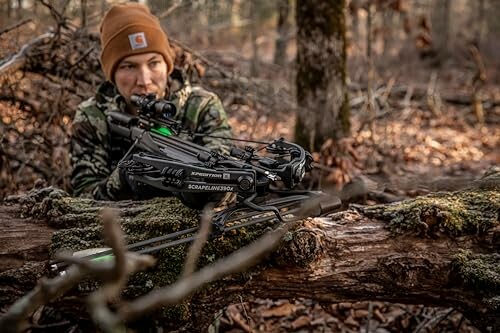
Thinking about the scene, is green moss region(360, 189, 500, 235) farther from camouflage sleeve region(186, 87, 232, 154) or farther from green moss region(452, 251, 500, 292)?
camouflage sleeve region(186, 87, 232, 154)

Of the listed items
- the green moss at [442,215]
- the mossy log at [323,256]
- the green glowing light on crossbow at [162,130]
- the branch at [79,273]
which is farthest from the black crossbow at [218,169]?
the branch at [79,273]

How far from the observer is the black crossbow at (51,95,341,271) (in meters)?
2.21

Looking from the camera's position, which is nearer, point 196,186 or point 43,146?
point 196,186

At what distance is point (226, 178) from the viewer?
219 cm

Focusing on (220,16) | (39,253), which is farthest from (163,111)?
(220,16)

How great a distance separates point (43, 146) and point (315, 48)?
2.95 meters

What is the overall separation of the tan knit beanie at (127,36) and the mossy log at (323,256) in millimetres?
1212

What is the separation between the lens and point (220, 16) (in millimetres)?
21219

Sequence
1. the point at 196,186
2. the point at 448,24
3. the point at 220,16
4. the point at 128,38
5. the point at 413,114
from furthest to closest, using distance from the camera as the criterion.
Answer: the point at 220,16, the point at 448,24, the point at 413,114, the point at 128,38, the point at 196,186

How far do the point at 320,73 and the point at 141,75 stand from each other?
2.39 m

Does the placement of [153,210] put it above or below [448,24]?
below

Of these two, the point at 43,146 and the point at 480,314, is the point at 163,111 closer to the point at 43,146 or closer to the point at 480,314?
the point at 480,314

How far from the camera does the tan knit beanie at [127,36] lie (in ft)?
11.1

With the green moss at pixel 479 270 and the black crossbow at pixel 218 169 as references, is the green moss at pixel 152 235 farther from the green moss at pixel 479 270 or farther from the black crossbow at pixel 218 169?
the green moss at pixel 479 270
